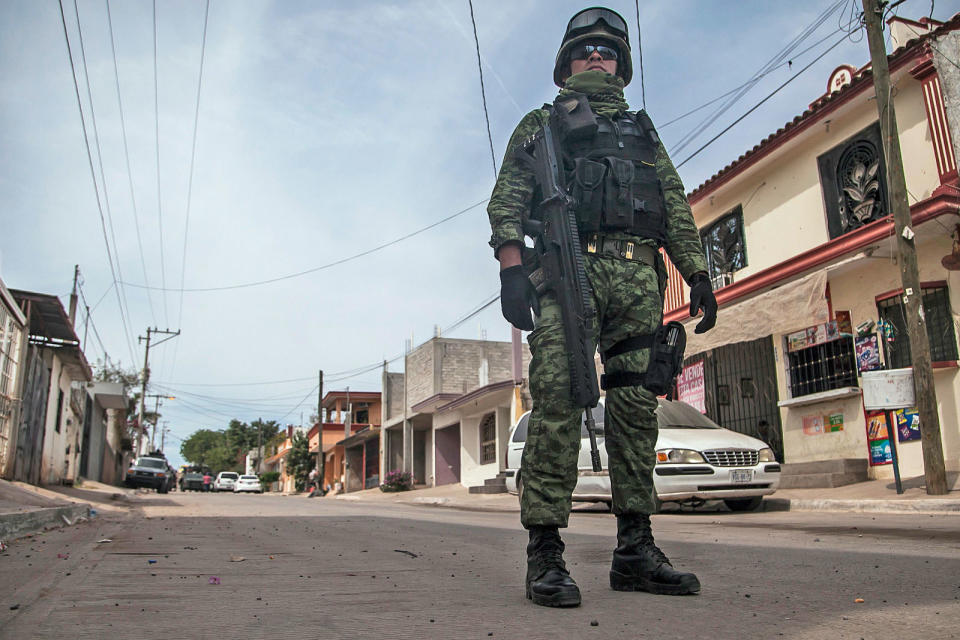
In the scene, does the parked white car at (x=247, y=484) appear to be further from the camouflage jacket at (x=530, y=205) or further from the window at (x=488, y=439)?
the camouflage jacket at (x=530, y=205)

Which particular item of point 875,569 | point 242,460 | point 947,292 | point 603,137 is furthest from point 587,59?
point 242,460

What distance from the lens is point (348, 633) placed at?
183cm

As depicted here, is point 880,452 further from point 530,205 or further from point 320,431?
point 320,431

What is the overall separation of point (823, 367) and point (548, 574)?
10.7m

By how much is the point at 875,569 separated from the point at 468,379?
24.9m

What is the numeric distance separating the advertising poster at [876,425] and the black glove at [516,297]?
31.1 ft

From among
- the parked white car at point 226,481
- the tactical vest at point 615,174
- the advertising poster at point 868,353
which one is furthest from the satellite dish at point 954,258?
the parked white car at point 226,481

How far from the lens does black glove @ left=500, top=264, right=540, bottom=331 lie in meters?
2.63

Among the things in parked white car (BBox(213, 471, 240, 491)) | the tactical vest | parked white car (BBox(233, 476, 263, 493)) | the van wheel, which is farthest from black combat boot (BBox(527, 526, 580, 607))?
parked white car (BBox(213, 471, 240, 491))

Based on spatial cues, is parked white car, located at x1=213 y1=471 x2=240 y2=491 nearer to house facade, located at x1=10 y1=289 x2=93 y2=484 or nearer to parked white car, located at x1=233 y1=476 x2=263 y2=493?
parked white car, located at x1=233 y1=476 x2=263 y2=493

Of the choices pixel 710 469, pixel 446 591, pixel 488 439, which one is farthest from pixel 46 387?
pixel 446 591

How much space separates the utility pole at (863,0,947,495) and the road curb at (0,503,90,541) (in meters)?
8.21

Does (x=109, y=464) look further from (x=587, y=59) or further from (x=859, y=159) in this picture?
(x=587, y=59)

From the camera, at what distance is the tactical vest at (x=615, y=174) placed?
9.07 feet
